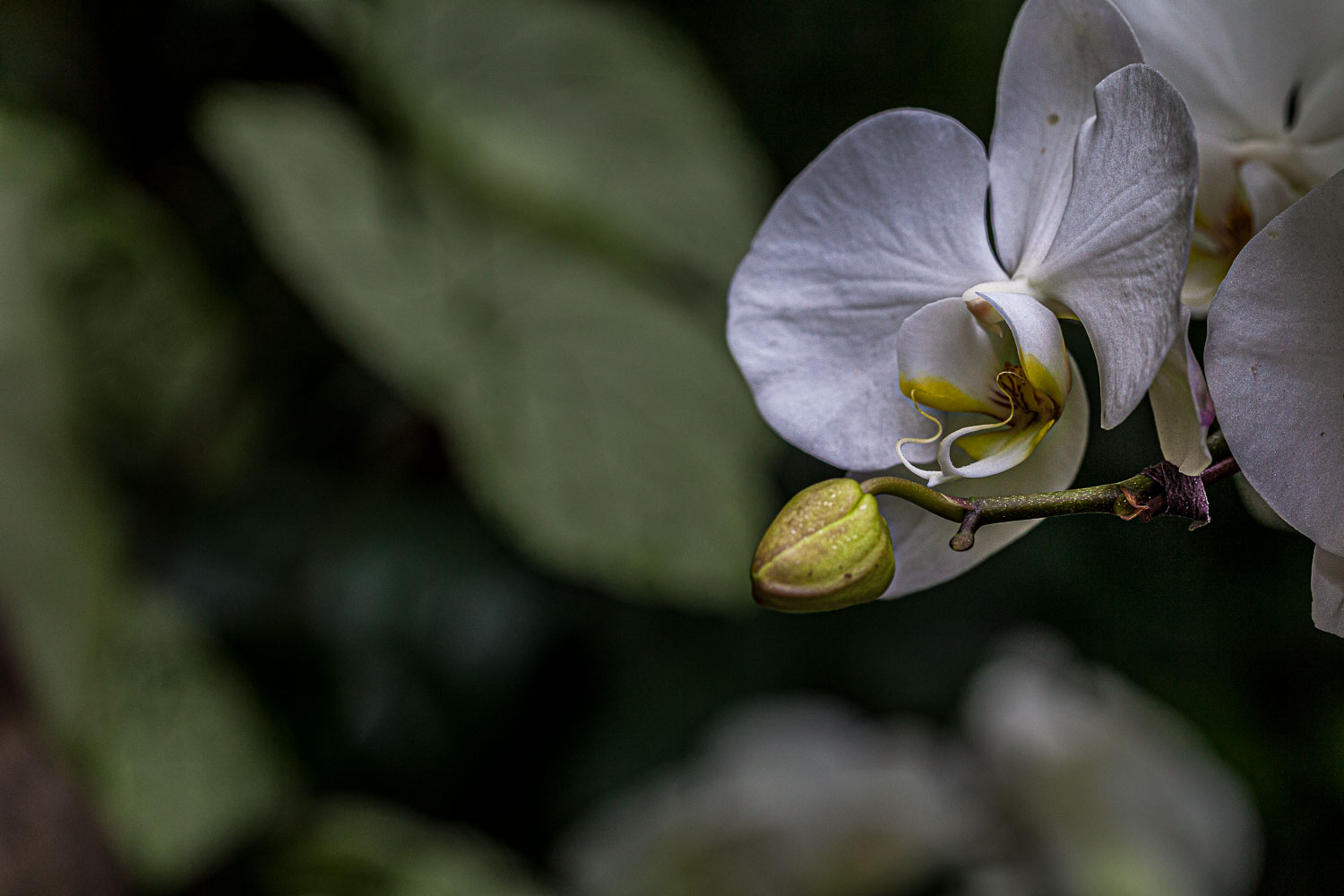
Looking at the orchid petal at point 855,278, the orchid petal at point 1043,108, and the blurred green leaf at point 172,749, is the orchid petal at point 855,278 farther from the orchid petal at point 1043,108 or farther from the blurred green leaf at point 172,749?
the blurred green leaf at point 172,749

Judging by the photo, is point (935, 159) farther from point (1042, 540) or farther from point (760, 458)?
point (1042, 540)

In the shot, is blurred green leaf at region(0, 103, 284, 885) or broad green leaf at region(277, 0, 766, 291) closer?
blurred green leaf at region(0, 103, 284, 885)

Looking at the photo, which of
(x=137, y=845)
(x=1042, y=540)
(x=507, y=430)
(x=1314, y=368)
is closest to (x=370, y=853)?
(x=137, y=845)

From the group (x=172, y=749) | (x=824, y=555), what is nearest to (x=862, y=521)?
Result: (x=824, y=555)

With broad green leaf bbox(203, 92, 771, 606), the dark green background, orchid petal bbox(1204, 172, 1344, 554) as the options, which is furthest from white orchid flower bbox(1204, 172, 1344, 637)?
the dark green background

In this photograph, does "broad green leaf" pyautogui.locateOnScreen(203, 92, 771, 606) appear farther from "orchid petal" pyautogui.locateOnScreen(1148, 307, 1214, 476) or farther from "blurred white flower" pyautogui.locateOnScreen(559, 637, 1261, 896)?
"orchid petal" pyautogui.locateOnScreen(1148, 307, 1214, 476)

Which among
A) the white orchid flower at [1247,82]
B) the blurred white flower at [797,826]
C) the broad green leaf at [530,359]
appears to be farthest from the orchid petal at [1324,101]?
the blurred white flower at [797,826]
